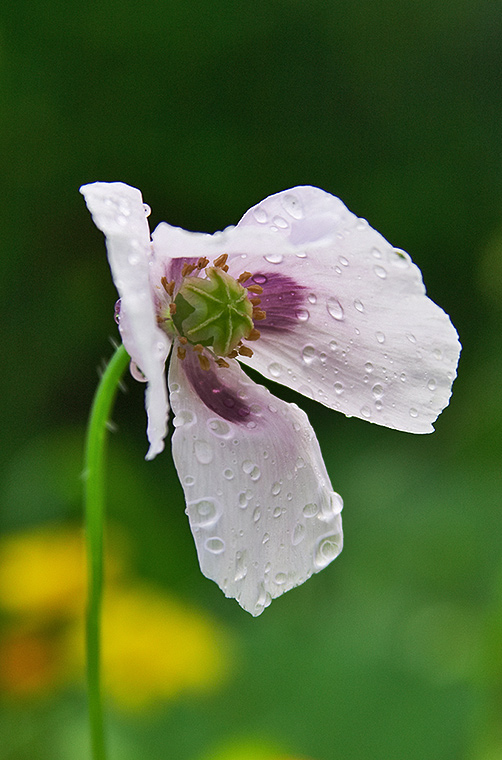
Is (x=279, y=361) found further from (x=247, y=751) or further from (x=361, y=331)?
(x=247, y=751)

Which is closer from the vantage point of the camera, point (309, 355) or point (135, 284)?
point (135, 284)

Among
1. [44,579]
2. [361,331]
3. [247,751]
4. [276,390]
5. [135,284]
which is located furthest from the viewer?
[276,390]

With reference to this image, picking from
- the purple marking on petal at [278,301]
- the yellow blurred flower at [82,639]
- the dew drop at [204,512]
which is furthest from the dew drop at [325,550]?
the yellow blurred flower at [82,639]

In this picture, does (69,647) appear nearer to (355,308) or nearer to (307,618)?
(307,618)

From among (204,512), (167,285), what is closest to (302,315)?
(167,285)

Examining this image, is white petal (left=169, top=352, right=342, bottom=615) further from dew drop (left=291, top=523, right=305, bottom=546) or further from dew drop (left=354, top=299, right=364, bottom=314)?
dew drop (left=354, top=299, right=364, bottom=314)

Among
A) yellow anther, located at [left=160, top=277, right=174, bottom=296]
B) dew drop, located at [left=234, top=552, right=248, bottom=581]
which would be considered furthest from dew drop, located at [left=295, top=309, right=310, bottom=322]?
dew drop, located at [left=234, top=552, right=248, bottom=581]

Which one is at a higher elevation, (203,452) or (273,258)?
(273,258)

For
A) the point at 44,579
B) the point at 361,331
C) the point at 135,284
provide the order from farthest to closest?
the point at 44,579 < the point at 361,331 < the point at 135,284
